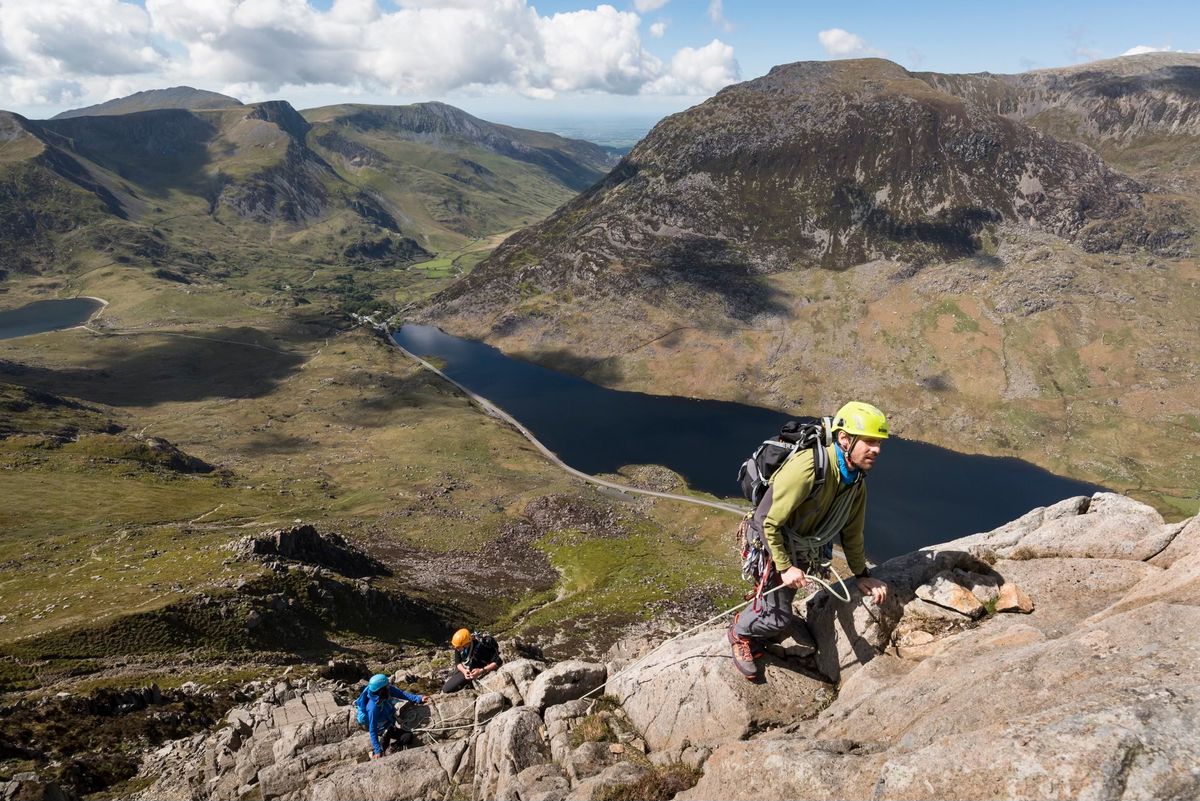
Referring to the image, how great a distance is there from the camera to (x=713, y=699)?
1548 cm

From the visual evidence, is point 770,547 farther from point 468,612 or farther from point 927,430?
point 927,430

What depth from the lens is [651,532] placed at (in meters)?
111

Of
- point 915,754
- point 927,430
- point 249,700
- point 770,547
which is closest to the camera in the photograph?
point 915,754

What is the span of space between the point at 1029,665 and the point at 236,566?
58031 millimetres

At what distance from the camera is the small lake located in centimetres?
13362

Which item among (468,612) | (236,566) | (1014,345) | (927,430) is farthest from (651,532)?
(1014,345)

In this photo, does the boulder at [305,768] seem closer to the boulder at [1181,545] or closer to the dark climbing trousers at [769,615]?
the dark climbing trousers at [769,615]

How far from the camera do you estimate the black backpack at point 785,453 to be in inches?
483

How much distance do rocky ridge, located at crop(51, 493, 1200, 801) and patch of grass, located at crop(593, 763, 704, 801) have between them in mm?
105

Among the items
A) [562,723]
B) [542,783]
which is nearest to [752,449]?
[562,723]

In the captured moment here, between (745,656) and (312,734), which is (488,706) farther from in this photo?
(745,656)

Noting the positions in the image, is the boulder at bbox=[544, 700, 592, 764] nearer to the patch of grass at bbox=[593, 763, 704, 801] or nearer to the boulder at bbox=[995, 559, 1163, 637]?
the patch of grass at bbox=[593, 763, 704, 801]

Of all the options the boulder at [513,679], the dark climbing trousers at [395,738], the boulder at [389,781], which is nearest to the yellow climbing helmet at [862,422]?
the boulder at [389,781]

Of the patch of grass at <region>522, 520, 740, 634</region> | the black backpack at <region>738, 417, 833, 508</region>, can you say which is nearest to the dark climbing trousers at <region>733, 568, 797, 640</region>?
the black backpack at <region>738, 417, 833, 508</region>
